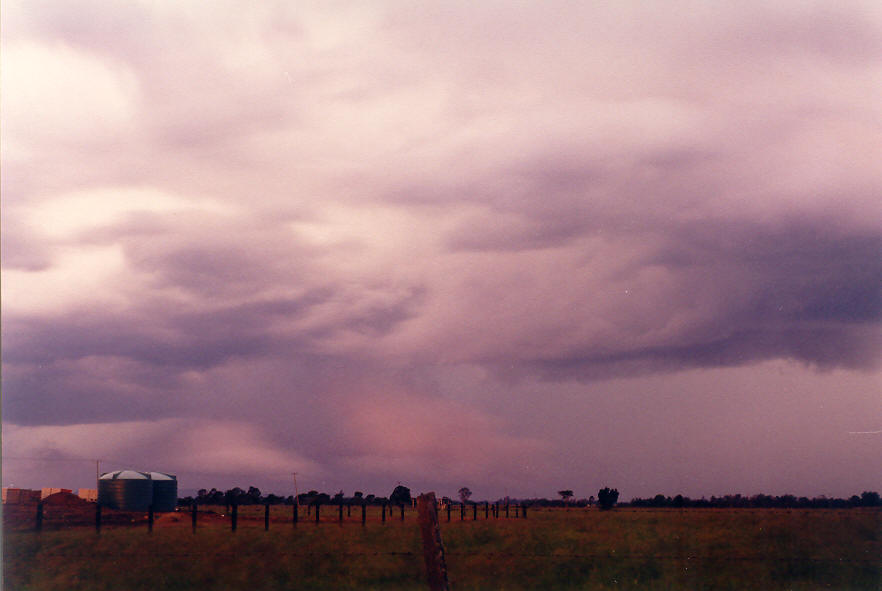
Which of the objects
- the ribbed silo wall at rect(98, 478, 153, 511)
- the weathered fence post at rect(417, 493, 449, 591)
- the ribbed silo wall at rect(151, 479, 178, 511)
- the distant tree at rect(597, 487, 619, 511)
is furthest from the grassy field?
the distant tree at rect(597, 487, 619, 511)

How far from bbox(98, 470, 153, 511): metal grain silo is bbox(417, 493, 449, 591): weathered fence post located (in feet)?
232

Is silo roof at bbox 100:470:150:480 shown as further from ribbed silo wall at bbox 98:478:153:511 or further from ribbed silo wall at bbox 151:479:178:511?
ribbed silo wall at bbox 151:479:178:511

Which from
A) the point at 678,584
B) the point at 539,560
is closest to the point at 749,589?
the point at 678,584

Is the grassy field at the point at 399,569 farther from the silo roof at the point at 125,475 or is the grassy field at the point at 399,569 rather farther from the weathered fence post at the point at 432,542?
the silo roof at the point at 125,475

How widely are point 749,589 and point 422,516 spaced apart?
11.6 meters

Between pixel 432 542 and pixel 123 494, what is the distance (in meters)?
72.1

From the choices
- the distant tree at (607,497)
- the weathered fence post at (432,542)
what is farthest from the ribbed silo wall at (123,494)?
the distant tree at (607,497)

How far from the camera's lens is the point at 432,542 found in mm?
12367

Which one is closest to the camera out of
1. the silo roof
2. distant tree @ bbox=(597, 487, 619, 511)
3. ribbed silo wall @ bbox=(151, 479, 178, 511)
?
the silo roof

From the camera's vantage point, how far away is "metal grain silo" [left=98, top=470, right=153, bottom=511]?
76.9 m

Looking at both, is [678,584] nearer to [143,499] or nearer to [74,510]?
[74,510]

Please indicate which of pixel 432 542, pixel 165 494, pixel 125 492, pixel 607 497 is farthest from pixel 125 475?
pixel 607 497

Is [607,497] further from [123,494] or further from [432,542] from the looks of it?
[432,542]

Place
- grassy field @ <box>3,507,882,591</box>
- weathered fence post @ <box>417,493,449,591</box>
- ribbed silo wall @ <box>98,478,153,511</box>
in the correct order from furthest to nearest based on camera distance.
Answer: ribbed silo wall @ <box>98,478,153,511</box>
grassy field @ <box>3,507,882,591</box>
weathered fence post @ <box>417,493,449,591</box>
